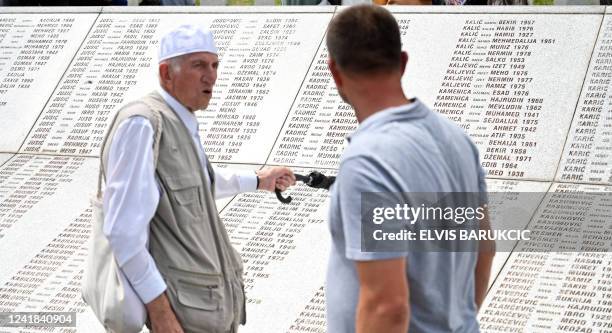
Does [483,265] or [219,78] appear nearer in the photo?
[483,265]

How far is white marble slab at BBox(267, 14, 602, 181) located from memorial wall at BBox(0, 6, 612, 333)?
1cm

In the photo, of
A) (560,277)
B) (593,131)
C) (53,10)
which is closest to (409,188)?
(560,277)

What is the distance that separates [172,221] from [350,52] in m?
1.26

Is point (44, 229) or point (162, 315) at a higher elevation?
point (162, 315)

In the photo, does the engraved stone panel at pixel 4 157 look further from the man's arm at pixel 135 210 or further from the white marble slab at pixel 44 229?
the man's arm at pixel 135 210

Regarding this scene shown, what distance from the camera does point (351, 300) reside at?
2.57 m

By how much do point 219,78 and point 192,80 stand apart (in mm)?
3509

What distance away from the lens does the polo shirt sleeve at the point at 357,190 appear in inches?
96.0

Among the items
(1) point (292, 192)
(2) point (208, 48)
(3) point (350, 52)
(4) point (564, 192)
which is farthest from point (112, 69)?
(3) point (350, 52)

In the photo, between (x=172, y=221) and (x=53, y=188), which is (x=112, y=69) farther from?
(x=172, y=221)

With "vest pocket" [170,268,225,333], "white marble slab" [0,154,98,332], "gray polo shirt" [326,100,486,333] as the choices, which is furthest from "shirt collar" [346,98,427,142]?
"white marble slab" [0,154,98,332]

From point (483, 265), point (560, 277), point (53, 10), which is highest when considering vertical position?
point (483, 265)

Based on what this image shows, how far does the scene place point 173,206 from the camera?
3.63m

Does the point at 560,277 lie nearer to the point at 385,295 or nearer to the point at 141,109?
the point at 141,109
